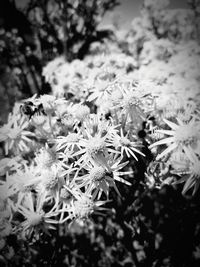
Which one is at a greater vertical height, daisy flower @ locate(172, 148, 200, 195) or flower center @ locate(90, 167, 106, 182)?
flower center @ locate(90, 167, 106, 182)

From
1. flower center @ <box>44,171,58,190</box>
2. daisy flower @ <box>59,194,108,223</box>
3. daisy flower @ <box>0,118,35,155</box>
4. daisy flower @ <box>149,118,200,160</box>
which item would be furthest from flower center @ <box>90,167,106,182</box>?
daisy flower @ <box>0,118,35,155</box>

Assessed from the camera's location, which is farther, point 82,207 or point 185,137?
point 82,207

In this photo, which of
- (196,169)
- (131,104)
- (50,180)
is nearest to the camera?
(196,169)

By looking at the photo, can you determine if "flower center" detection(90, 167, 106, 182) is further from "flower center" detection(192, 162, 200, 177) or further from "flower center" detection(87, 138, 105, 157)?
"flower center" detection(192, 162, 200, 177)

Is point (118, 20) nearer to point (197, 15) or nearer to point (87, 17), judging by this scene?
point (87, 17)

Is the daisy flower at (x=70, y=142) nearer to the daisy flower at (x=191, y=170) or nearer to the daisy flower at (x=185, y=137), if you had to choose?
the daisy flower at (x=185, y=137)

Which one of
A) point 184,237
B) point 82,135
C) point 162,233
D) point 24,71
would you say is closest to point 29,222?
point 82,135

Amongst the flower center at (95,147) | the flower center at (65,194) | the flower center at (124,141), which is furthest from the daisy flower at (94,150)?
the flower center at (65,194)

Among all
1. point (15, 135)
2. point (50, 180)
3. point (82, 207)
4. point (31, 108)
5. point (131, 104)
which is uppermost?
point (31, 108)

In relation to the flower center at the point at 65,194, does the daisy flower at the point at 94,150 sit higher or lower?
higher

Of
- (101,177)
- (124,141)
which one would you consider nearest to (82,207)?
(101,177)

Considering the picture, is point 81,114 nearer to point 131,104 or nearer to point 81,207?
point 131,104
